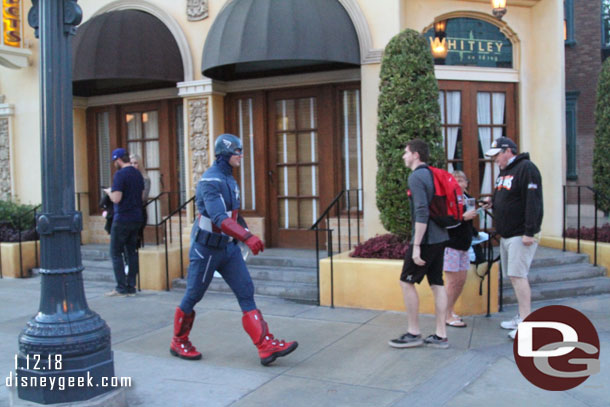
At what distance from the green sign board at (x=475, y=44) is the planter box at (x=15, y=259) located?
719 cm

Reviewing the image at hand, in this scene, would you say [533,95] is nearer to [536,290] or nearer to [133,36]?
[536,290]

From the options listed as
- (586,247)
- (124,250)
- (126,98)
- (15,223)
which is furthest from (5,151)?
(586,247)

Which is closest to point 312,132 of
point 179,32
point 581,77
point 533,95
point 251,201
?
point 251,201

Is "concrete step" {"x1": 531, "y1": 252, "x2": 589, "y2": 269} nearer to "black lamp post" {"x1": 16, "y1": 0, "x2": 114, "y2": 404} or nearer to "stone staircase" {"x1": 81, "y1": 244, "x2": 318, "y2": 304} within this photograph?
"stone staircase" {"x1": 81, "y1": 244, "x2": 318, "y2": 304}

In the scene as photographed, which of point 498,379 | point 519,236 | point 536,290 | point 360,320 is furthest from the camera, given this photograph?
point 536,290

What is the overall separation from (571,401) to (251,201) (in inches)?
257

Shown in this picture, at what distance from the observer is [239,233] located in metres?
4.82

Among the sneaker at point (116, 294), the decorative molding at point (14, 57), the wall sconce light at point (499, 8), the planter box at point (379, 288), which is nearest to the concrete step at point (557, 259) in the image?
the planter box at point (379, 288)

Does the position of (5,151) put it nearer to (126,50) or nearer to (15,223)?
(15,223)

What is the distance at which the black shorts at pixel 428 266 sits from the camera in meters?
5.38

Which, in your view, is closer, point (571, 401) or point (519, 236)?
point (571, 401)

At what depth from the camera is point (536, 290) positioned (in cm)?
746

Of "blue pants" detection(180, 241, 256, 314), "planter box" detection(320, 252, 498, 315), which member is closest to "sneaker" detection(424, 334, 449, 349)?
"planter box" detection(320, 252, 498, 315)

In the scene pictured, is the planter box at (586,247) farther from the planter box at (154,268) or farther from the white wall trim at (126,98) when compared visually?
the white wall trim at (126,98)
